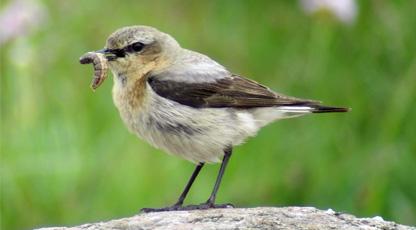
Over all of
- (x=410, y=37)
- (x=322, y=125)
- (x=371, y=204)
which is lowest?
(x=371, y=204)

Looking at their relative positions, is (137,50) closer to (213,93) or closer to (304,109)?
(213,93)

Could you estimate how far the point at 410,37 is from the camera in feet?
35.1

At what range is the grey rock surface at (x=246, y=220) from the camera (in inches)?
261

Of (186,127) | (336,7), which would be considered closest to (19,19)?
(336,7)

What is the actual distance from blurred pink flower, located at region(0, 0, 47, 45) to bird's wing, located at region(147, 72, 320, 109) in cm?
224

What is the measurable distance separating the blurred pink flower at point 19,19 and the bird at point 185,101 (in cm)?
194

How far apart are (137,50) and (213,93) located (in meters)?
0.58

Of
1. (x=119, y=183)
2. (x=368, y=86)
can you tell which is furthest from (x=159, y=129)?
(x=368, y=86)

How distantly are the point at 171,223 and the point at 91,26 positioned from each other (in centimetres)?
485

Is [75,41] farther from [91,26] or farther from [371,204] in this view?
[371,204]

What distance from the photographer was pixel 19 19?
10.1 meters

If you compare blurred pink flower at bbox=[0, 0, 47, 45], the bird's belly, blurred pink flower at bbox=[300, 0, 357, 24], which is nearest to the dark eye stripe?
the bird's belly

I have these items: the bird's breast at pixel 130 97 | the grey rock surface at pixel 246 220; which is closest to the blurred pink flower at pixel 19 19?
the bird's breast at pixel 130 97

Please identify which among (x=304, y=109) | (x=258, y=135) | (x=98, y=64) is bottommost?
(x=258, y=135)
